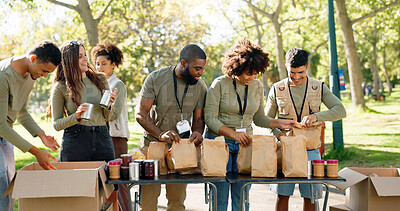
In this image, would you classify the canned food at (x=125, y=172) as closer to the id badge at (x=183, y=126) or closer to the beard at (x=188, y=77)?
the id badge at (x=183, y=126)

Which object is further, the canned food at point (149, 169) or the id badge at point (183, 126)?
the id badge at point (183, 126)

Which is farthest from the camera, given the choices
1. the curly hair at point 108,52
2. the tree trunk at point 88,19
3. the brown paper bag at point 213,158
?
the tree trunk at point 88,19

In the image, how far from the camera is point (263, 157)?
11.7 feet

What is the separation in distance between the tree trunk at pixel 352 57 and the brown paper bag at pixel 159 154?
469 inches

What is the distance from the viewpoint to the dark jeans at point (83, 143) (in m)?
3.77

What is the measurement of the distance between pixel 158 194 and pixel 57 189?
116 cm

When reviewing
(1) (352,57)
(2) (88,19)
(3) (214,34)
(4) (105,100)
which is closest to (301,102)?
(4) (105,100)

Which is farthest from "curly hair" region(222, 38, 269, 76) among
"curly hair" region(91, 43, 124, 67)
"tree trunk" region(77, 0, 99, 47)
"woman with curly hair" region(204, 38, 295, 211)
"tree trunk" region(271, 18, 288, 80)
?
"tree trunk" region(271, 18, 288, 80)

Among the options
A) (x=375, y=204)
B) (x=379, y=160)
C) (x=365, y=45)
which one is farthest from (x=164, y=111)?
(x=365, y=45)

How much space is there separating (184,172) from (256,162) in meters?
0.61

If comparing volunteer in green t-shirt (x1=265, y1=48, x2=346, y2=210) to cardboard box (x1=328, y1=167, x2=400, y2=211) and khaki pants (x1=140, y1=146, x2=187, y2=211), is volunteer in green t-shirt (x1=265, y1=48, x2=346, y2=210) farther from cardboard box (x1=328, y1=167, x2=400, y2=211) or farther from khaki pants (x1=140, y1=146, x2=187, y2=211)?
khaki pants (x1=140, y1=146, x2=187, y2=211)

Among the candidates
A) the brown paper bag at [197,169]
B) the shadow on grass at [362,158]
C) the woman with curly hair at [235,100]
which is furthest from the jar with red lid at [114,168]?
the shadow on grass at [362,158]

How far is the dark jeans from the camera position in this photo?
Result: 3.77 metres

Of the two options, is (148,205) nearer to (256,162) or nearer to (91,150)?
(91,150)
